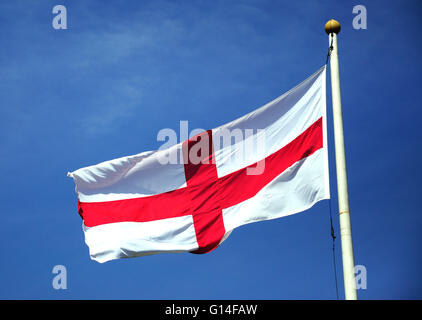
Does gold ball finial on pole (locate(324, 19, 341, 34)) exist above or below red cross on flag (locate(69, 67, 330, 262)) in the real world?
above

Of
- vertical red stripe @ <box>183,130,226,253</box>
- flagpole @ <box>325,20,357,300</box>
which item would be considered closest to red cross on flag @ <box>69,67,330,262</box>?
vertical red stripe @ <box>183,130,226,253</box>

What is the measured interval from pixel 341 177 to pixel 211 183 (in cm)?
363

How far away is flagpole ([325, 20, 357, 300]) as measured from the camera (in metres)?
10.8

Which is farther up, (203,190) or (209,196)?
(203,190)

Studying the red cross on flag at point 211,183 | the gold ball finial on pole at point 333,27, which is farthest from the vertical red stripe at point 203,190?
the gold ball finial on pole at point 333,27

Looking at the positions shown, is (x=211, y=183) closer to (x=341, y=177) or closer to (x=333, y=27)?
(x=341, y=177)

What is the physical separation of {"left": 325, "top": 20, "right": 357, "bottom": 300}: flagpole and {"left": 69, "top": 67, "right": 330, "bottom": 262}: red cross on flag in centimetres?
67

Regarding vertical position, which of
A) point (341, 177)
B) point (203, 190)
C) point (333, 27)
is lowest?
point (341, 177)

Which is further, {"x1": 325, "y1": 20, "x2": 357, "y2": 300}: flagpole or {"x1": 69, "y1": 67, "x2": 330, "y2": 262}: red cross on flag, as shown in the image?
{"x1": 69, "y1": 67, "x2": 330, "y2": 262}: red cross on flag

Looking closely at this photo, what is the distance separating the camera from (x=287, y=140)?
44.1 feet

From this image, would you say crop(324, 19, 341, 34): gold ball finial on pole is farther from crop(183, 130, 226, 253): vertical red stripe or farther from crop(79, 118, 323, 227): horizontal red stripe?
crop(183, 130, 226, 253): vertical red stripe

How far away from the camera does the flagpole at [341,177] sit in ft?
35.4

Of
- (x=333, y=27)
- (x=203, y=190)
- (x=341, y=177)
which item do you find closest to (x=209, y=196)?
(x=203, y=190)

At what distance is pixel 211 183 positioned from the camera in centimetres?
1424
